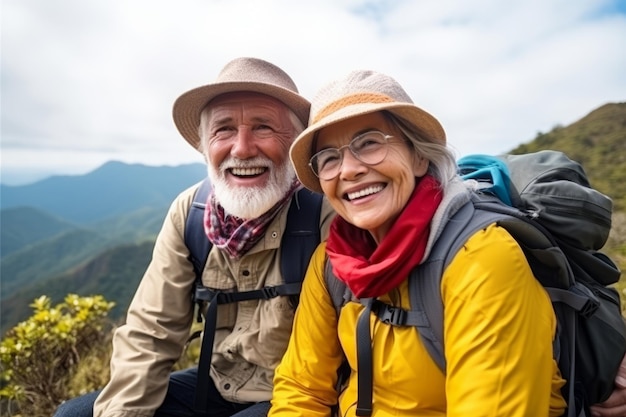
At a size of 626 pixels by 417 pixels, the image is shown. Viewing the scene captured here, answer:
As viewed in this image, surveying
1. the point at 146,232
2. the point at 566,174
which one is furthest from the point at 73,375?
the point at 146,232

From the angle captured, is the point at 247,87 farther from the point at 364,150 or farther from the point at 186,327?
the point at 186,327

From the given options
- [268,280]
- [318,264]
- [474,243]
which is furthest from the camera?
[268,280]

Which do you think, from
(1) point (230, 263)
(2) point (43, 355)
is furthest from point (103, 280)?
(1) point (230, 263)

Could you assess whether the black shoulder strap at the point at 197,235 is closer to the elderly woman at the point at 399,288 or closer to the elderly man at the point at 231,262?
the elderly man at the point at 231,262

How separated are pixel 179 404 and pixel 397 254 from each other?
1955mm

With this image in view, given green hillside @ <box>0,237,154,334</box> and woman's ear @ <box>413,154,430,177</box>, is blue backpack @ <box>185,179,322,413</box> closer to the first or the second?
woman's ear @ <box>413,154,430,177</box>

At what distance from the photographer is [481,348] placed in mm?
1396

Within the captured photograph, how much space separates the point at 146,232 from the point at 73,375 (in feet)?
588

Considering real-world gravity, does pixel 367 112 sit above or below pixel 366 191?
above

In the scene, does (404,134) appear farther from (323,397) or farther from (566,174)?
(323,397)

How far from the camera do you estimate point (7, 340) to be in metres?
4.12

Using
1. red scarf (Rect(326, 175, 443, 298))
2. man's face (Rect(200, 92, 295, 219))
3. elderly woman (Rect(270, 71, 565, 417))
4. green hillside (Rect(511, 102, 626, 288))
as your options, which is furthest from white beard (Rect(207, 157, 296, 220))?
green hillside (Rect(511, 102, 626, 288))

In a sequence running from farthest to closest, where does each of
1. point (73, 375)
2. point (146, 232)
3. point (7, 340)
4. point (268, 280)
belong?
point (146, 232), point (73, 375), point (7, 340), point (268, 280)

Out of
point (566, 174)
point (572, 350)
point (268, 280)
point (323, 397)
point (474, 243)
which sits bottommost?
point (323, 397)
